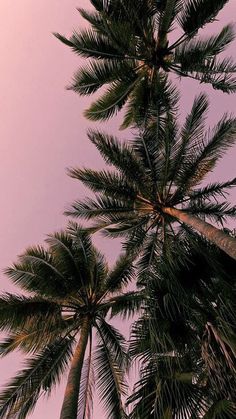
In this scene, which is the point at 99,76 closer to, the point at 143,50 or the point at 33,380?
the point at 143,50

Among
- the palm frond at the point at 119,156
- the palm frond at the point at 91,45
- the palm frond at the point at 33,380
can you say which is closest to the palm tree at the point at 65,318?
the palm frond at the point at 33,380

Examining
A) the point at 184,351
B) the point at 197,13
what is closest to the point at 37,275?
the point at 184,351

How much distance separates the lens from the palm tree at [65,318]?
10.2 m

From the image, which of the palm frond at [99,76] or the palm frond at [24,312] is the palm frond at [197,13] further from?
the palm frond at [24,312]

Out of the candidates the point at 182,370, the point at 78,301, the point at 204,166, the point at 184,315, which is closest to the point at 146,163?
the point at 204,166

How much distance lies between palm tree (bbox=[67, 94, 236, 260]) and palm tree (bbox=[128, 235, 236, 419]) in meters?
5.12

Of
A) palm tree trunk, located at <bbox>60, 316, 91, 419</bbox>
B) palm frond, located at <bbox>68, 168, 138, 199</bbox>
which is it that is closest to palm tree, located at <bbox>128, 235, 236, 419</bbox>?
palm tree trunk, located at <bbox>60, 316, 91, 419</bbox>

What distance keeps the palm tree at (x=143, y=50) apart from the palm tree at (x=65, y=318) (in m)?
4.94

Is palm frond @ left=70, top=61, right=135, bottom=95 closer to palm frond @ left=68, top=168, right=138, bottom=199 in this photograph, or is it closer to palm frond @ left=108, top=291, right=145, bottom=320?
palm frond @ left=68, top=168, right=138, bottom=199

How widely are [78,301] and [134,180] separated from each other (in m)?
4.19

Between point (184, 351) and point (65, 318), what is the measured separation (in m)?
7.25

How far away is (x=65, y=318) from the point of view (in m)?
12.0

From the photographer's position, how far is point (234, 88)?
12.1 meters

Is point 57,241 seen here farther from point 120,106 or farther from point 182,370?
point 182,370
